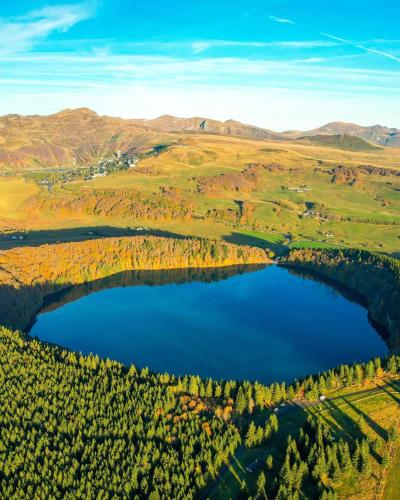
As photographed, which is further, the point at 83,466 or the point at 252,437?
the point at 252,437

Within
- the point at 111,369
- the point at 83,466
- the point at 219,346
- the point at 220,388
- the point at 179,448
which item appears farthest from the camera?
the point at 219,346

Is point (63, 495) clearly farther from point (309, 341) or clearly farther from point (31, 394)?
point (309, 341)

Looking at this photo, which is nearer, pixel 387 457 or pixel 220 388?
pixel 387 457

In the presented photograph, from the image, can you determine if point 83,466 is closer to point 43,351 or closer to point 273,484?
point 273,484

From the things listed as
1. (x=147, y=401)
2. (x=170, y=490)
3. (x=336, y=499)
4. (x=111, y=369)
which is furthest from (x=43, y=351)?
(x=336, y=499)

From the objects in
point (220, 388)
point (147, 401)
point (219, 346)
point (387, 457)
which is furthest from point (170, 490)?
point (219, 346)

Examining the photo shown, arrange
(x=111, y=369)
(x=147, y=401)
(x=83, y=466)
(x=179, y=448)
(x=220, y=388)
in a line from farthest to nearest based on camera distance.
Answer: (x=111, y=369), (x=220, y=388), (x=147, y=401), (x=179, y=448), (x=83, y=466)
